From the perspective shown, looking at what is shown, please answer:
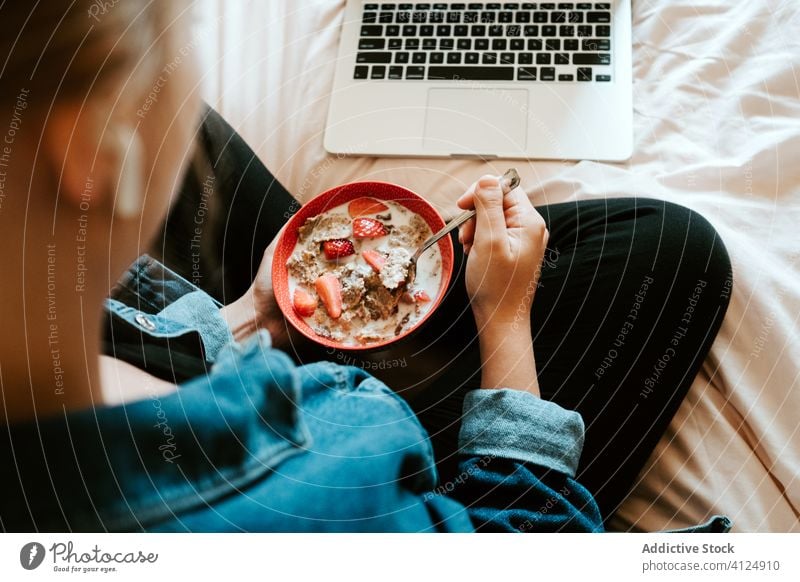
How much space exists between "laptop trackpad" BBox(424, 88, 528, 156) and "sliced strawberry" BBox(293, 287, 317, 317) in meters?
0.20

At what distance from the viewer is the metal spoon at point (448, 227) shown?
0.50 meters

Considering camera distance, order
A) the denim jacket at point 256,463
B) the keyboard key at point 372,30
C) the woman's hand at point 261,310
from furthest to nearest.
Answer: the keyboard key at point 372,30
the woman's hand at point 261,310
the denim jacket at point 256,463

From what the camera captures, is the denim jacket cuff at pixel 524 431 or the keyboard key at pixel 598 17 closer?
the denim jacket cuff at pixel 524 431

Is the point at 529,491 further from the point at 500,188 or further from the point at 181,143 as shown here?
the point at 181,143

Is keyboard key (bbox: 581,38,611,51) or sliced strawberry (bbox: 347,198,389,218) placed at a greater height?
keyboard key (bbox: 581,38,611,51)

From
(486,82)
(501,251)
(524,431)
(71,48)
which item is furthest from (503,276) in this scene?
(71,48)

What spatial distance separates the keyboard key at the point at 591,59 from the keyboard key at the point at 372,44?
0.19 m

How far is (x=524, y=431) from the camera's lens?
472 mm

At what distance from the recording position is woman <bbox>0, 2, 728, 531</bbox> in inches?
17.8

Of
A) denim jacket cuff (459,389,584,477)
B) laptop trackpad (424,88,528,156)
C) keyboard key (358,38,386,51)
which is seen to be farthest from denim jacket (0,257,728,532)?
keyboard key (358,38,386,51)

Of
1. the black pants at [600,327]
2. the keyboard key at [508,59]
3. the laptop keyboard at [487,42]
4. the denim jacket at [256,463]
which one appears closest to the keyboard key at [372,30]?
the laptop keyboard at [487,42]

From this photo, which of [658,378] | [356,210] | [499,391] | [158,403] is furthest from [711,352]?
[158,403]

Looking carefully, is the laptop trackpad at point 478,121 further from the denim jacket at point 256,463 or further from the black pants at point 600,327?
the denim jacket at point 256,463

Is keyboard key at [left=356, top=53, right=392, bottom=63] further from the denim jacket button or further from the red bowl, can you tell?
the denim jacket button
